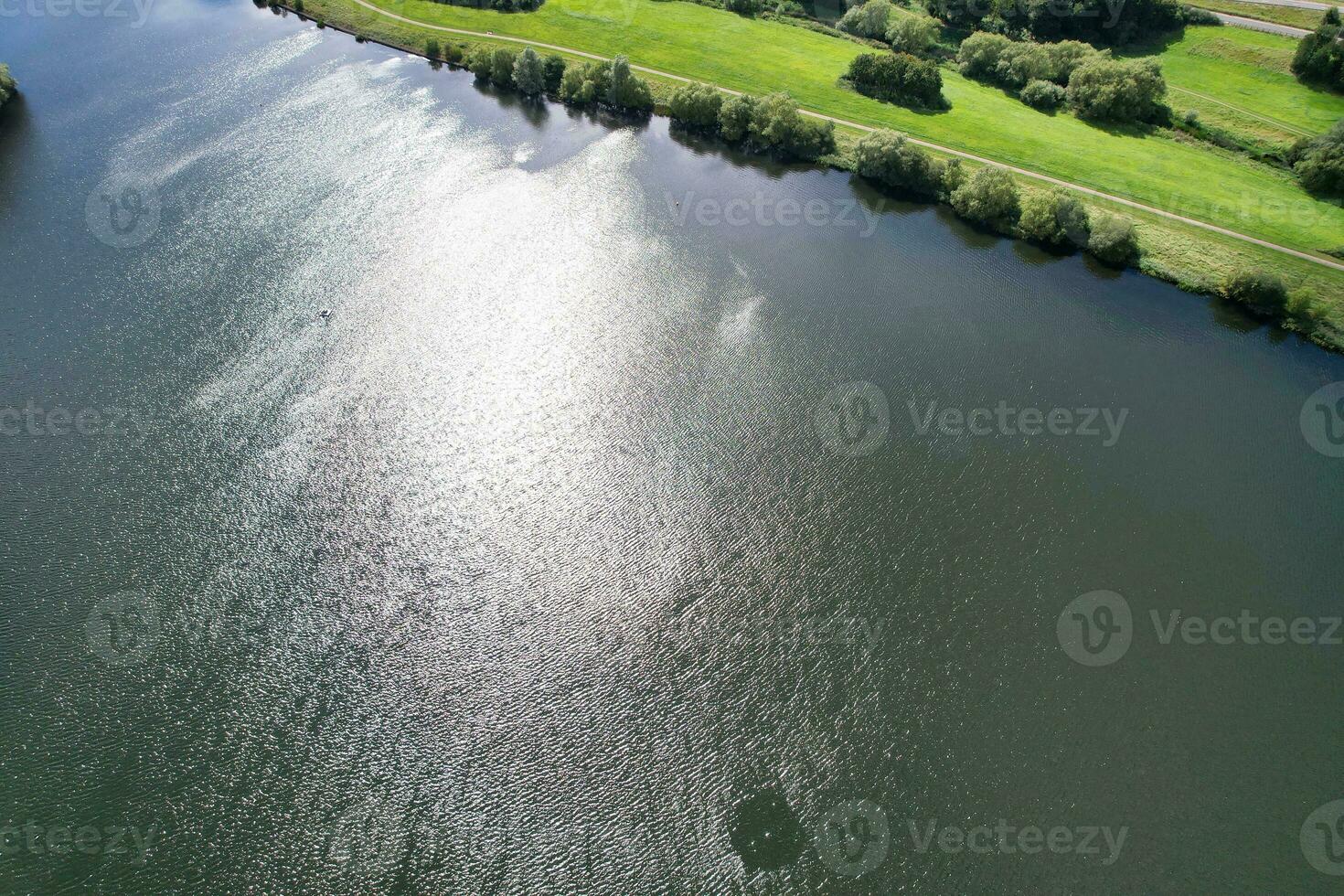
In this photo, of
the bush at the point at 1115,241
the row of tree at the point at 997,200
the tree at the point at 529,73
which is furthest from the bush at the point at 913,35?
the tree at the point at 529,73

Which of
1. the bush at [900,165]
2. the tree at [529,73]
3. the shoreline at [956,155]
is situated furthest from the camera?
the tree at [529,73]

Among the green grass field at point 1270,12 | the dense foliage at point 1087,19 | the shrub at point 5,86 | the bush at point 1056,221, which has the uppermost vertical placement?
the green grass field at point 1270,12

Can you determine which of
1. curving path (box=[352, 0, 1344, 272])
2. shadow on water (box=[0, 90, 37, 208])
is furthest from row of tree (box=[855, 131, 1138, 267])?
shadow on water (box=[0, 90, 37, 208])

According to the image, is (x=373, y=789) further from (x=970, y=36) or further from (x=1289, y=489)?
(x=970, y=36)

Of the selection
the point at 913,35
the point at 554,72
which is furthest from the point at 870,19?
the point at 554,72

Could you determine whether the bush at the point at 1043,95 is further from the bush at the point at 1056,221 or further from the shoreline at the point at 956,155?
the bush at the point at 1056,221

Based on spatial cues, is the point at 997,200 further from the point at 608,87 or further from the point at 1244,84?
the point at 1244,84
